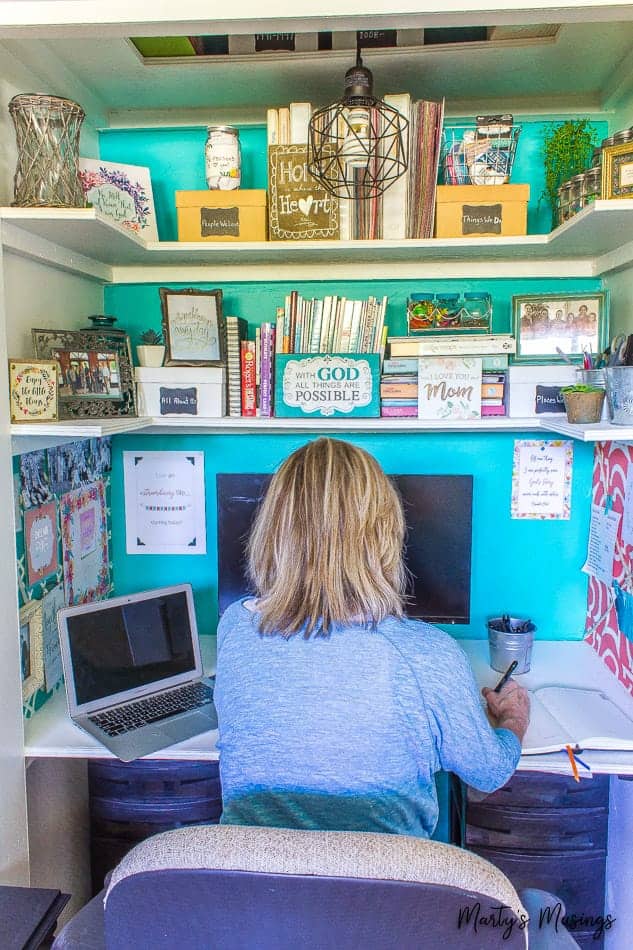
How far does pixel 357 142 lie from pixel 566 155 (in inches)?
22.0

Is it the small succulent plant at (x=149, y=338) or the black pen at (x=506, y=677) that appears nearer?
the black pen at (x=506, y=677)

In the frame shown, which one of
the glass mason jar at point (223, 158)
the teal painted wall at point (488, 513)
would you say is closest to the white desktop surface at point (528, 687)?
the teal painted wall at point (488, 513)

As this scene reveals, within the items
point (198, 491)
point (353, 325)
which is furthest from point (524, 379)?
point (198, 491)

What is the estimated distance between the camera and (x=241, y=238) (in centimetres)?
176

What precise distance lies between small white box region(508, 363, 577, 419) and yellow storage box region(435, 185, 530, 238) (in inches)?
13.3

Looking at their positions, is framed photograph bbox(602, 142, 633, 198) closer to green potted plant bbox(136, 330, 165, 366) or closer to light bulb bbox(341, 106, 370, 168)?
→ light bulb bbox(341, 106, 370, 168)

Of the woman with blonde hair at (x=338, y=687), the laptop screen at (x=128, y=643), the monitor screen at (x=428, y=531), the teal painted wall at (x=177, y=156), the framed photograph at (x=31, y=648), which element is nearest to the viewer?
the woman with blonde hair at (x=338, y=687)

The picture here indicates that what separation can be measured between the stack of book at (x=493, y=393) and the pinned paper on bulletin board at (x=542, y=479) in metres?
0.25

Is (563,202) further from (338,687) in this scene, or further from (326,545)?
(338,687)

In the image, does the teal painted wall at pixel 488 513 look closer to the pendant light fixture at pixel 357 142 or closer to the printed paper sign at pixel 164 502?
the printed paper sign at pixel 164 502

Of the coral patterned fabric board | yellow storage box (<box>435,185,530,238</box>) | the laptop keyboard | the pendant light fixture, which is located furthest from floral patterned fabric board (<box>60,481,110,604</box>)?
the coral patterned fabric board

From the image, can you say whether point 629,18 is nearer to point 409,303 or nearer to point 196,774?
point 409,303

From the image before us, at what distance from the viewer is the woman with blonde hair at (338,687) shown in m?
1.12

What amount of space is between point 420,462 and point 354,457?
78 cm
